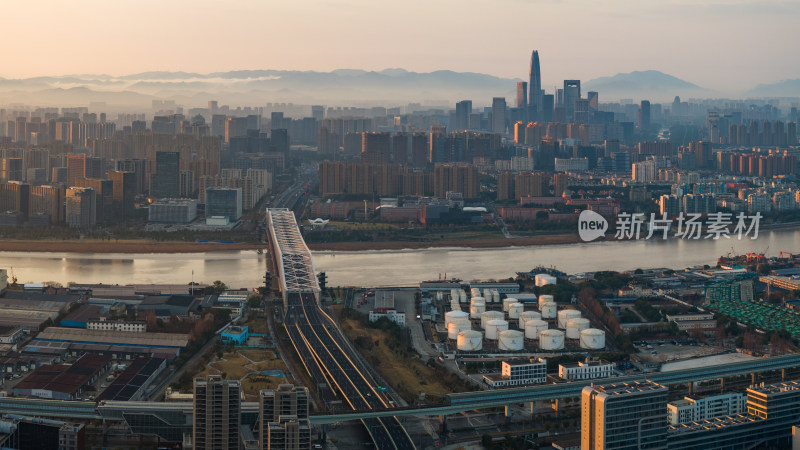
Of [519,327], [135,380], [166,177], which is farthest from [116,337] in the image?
[166,177]

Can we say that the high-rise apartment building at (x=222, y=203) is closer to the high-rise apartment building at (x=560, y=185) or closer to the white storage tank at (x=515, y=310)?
the high-rise apartment building at (x=560, y=185)

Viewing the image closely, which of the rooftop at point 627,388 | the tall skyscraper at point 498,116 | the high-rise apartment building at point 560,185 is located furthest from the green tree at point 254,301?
the tall skyscraper at point 498,116

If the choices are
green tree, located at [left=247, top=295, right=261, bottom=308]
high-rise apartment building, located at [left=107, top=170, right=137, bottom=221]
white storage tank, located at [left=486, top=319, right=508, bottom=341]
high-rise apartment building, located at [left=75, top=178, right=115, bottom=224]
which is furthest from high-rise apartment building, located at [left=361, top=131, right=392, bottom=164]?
white storage tank, located at [left=486, top=319, right=508, bottom=341]

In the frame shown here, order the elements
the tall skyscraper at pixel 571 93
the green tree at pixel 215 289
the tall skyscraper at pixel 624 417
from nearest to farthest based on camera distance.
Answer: the tall skyscraper at pixel 624 417, the green tree at pixel 215 289, the tall skyscraper at pixel 571 93

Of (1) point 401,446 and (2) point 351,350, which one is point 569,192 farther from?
(1) point 401,446

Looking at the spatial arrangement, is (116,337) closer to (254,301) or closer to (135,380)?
(135,380)

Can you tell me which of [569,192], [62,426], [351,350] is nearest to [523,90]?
[569,192]

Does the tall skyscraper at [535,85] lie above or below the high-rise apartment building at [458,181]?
above
